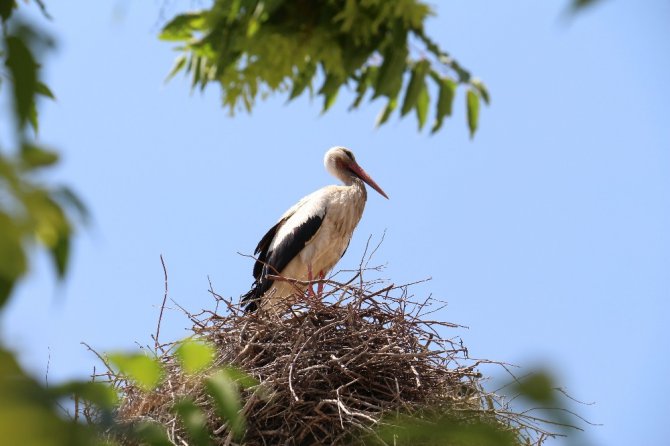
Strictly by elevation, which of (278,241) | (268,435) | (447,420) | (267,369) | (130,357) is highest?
(278,241)

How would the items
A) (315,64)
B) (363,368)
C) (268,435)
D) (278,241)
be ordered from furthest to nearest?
(278,241) < (363,368) < (268,435) < (315,64)

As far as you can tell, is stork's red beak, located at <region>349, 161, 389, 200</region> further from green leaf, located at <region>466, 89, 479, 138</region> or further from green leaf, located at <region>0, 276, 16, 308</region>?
green leaf, located at <region>0, 276, 16, 308</region>

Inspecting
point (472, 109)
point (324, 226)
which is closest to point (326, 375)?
point (472, 109)

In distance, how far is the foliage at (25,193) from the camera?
69 cm

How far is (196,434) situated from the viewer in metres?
0.89

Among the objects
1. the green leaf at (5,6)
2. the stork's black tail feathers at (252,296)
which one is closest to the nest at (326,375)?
the stork's black tail feathers at (252,296)

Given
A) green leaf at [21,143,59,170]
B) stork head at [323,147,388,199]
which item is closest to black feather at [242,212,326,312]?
stork head at [323,147,388,199]

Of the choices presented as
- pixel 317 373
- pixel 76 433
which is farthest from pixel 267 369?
pixel 76 433

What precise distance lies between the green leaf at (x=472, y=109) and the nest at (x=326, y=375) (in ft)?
4.18

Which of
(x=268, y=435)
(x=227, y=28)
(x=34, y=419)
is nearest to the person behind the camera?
(x=34, y=419)

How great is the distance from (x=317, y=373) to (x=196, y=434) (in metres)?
3.68

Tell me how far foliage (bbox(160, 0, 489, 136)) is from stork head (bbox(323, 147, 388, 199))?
15.8 ft

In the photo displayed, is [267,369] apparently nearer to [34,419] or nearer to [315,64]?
[315,64]

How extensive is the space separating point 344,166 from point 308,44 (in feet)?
17.2
